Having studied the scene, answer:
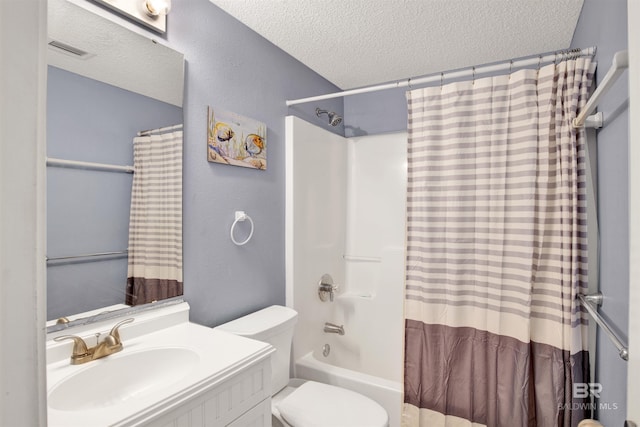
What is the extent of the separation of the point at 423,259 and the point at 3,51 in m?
1.76

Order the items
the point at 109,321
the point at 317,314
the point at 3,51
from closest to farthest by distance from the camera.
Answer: the point at 3,51 < the point at 109,321 < the point at 317,314

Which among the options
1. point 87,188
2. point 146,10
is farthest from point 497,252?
point 146,10

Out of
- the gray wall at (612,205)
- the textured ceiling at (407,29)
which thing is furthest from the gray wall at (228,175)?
the gray wall at (612,205)

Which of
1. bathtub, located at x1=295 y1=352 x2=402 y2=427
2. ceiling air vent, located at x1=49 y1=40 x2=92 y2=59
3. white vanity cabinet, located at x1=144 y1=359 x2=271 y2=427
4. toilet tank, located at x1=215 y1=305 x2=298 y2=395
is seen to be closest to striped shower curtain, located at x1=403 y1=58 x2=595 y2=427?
bathtub, located at x1=295 y1=352 x2=402 y2=427

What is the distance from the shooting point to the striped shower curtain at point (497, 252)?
1515mm

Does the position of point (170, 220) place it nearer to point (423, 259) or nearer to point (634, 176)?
point (423, 259)

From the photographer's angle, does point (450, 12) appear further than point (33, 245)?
Yes

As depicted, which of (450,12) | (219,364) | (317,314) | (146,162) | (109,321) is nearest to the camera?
(219,364)

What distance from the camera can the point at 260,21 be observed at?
180 centimetres

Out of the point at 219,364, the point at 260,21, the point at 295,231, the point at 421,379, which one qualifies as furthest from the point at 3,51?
the point at 421,379

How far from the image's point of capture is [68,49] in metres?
1.15

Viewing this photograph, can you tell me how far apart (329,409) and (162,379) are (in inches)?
32.1

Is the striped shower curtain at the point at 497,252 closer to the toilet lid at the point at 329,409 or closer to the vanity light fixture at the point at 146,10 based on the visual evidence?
the toilet lid at the point at 329,409

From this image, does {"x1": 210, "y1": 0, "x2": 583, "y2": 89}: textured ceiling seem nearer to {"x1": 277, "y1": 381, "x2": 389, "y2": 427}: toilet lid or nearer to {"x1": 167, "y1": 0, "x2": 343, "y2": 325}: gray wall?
{"x1": 167, "y1": 0, "x2": 343, "y2": 325}: gray wall
